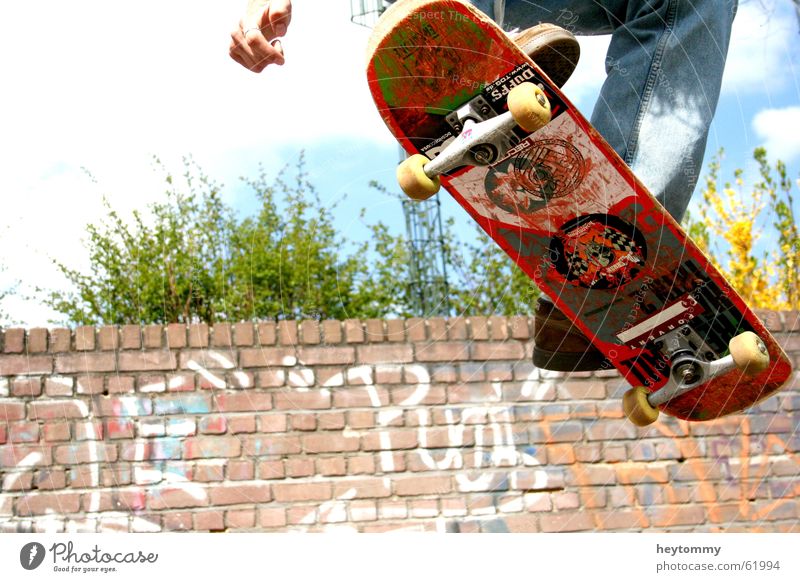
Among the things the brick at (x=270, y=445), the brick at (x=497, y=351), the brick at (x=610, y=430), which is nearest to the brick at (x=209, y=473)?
the brick at (x=270, y=445)

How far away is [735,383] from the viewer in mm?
2275

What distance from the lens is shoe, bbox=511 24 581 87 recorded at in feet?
6.31

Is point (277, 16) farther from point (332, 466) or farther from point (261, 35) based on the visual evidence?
point (332, 466)

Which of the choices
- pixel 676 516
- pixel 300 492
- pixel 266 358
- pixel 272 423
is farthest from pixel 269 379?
pixel 676 516

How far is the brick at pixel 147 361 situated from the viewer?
3869 mm

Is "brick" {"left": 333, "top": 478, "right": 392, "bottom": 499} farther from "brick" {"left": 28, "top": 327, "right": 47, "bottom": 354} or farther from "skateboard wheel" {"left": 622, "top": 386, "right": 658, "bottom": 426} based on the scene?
"skateboard wheel" {"left": 622, "top": 386, "right": 658, "bottom": 426}

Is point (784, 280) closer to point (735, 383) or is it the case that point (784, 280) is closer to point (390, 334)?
point (390, 334)

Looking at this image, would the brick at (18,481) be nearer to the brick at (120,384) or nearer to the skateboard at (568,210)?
the brick at (120,384)

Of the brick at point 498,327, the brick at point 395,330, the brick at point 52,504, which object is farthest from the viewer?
the brick at point 498,327

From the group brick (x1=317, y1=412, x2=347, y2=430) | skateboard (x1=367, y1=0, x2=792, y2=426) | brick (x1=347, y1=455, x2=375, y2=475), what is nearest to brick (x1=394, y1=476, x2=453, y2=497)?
brick (x1=347, y1=455, x2=375, y2=475)

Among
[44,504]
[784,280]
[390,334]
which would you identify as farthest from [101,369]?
[784,280]

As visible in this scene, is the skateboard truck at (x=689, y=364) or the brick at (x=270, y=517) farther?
the brick at (x=270, y=517)

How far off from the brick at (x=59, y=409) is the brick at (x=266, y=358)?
0.74 metres

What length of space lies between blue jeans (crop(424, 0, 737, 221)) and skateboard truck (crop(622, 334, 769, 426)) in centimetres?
34
